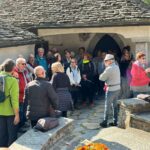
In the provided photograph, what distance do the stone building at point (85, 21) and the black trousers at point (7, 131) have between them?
21.4 feet

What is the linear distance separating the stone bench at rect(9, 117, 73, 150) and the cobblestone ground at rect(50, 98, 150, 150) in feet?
0.54

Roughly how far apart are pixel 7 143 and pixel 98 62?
19.8 feet

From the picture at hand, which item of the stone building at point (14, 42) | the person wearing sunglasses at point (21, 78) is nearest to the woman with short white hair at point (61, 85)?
the person wearing sunglasses at point (21, 78)

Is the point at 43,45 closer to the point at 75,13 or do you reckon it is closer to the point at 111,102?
the point at 75,13

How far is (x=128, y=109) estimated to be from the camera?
823 centimetres

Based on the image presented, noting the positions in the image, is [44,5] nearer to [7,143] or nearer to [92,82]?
[92,82]

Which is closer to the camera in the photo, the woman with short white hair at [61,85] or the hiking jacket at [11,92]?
the hiking jacket at [11,92]

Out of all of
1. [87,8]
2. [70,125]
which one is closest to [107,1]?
[87,8]

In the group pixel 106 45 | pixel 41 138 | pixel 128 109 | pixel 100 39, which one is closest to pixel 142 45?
pixel 106 45

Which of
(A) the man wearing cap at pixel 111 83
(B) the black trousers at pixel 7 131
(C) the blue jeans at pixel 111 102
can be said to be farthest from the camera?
(C) the blue jeans at pixel 111 102

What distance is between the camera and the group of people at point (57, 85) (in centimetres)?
686

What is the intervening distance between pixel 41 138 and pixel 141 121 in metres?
2.61

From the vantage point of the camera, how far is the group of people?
22.5ft

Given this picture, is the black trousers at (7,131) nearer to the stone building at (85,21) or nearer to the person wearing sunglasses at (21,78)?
the person wearing sunglasses at (21,78)
